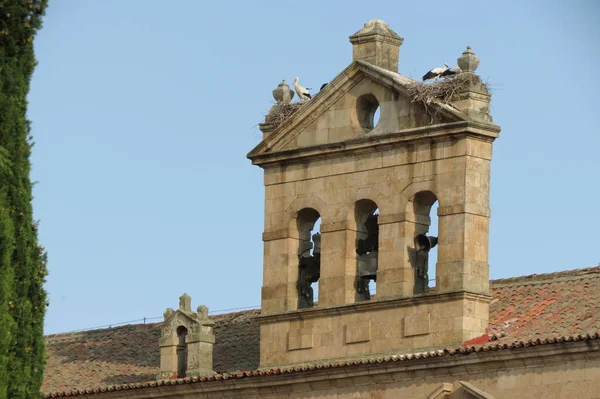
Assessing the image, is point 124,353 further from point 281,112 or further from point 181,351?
point 281,112

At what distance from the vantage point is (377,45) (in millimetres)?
52344

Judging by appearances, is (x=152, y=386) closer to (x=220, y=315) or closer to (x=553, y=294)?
(x=220, y=315)

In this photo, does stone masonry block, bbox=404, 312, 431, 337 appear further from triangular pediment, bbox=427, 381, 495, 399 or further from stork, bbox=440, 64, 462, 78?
stork, bbox=440, 64, 462, 78

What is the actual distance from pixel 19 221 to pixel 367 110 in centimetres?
979

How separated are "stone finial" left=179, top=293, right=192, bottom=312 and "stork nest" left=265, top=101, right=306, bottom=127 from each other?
10.6 ft

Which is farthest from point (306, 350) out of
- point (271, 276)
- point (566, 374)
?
point (566, 374)

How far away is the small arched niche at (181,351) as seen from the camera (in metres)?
53.8

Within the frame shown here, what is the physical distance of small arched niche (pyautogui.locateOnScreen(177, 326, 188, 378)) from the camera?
53812 millimetres

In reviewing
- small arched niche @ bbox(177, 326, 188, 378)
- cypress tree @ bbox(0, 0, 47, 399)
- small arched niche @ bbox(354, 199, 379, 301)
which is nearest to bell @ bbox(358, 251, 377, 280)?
small arched niche @ bbox(354, 199, 379, 301)

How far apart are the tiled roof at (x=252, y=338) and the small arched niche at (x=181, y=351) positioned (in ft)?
1.61

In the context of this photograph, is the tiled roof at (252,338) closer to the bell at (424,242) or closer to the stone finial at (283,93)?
the bell at (424,242)

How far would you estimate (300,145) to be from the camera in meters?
53.0

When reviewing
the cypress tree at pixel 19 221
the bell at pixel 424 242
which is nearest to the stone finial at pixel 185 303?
the bell at pixel 424 242

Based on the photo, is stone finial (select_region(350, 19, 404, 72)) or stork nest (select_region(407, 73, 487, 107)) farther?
stone finial (select_region(350, 19, 404, 72))
